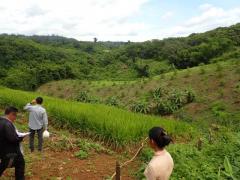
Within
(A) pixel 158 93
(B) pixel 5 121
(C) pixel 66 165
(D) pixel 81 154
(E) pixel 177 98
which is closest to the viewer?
(B) pixel 5 121

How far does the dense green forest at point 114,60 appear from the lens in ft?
141

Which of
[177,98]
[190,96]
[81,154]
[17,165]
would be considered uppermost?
[17,165]

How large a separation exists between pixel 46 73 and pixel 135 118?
39635 millimetres

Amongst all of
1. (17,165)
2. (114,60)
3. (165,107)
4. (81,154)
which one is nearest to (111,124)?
(81,154)

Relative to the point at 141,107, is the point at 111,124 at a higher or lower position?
higher

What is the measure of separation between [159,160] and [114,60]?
2473 inches

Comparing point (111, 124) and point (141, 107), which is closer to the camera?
point (111, 124)

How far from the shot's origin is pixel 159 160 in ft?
12.4

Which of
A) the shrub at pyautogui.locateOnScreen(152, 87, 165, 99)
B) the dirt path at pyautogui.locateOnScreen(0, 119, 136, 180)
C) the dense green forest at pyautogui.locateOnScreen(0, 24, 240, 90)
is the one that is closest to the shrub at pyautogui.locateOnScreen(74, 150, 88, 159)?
the dirt path at pyautogui.locateOnScreen(0, 119, 136, 180)

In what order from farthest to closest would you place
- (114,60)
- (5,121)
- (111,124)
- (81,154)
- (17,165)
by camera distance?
(114,60) < (111,124) < (81,154) < (17,165) < (5,121)

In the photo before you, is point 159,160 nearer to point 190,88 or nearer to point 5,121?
point 5,121

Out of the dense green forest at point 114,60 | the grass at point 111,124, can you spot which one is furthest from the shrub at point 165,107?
the dense green forest at point 114,60

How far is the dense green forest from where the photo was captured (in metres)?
42.9

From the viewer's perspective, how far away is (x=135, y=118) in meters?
12.3
